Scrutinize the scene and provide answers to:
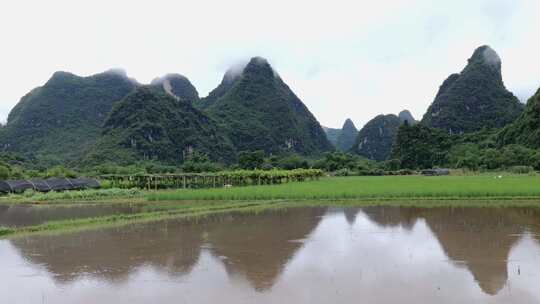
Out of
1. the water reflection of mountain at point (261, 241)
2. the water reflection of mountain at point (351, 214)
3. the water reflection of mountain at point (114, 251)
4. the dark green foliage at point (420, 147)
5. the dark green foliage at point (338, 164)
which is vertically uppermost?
the dark green foliage at point (420, 147)

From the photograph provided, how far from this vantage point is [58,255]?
988 cm

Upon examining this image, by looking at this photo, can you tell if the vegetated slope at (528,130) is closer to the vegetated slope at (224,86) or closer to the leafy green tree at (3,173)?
the leafy green tree at (3,173)

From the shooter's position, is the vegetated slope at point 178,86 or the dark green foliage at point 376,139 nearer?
the dark green foliage at point 376,139

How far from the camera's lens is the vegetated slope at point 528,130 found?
5450 centimetres

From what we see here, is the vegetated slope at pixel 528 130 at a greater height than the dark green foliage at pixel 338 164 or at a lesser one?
greater

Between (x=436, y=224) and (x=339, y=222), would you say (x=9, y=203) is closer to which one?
(x=339, y=222)

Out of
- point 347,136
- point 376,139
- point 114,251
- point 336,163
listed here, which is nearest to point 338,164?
point 336,163

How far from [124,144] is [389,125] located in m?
68.8

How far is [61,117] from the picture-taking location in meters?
87.1

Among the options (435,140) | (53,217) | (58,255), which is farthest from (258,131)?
(58,255)

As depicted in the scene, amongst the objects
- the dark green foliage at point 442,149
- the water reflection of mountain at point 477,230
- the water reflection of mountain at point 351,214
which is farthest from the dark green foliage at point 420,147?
the water reflection of mountain at point 477,230

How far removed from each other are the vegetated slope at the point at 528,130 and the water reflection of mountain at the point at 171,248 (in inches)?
1913

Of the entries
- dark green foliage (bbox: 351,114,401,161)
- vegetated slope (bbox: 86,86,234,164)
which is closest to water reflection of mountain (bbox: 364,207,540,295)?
vegetated slope (bbox: 86,86,234,164)

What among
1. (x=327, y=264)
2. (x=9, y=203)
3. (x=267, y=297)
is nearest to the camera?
(x=267, y=297)
